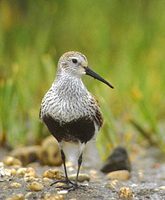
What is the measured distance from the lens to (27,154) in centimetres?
591

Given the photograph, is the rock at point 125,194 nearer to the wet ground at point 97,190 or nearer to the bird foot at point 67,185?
the wet ground at point 97,190

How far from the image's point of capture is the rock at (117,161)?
5.63 m

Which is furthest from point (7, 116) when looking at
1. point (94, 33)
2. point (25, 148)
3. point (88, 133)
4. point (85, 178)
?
point (94, 33)

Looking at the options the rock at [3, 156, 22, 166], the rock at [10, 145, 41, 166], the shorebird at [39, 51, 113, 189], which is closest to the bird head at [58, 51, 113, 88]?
the shorebird at [39, 51, 113, 189]

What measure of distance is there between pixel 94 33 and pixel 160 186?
3375 millimetres

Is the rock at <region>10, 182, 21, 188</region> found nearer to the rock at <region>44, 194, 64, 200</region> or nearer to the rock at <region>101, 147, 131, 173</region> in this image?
the rock at <region>44, 194, 64, 200</region>

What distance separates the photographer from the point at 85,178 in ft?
16.7

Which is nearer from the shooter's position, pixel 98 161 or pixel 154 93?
pixel 98 161

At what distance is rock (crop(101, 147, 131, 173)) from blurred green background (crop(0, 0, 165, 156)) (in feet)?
1.03

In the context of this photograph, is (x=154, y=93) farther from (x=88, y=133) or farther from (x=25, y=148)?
(x=88, y=133)

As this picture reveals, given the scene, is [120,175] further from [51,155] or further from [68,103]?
[68,103]

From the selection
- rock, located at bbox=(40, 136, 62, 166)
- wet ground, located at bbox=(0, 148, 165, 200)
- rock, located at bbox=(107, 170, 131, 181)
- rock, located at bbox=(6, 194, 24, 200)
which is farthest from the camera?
rock, located at bbox=(40, 136, 62, 166)

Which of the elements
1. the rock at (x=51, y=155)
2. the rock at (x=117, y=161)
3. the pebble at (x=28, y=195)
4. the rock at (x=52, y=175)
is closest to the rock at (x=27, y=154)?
the rock at (x=51, y=155)

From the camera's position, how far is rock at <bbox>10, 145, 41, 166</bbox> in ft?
19.4
